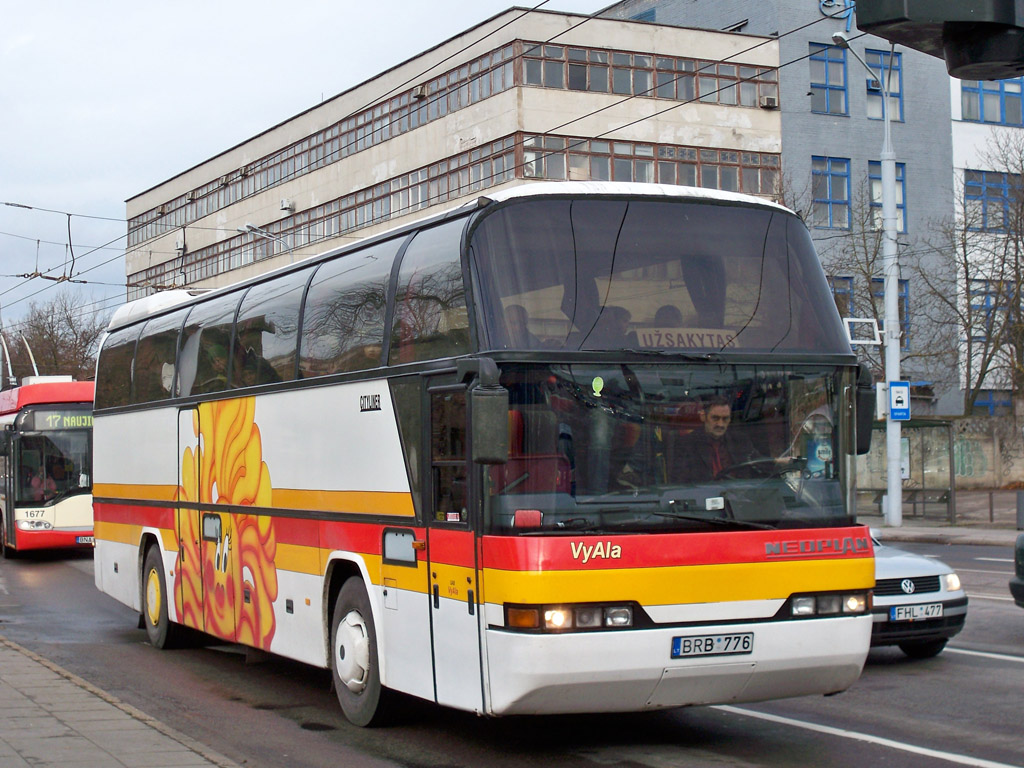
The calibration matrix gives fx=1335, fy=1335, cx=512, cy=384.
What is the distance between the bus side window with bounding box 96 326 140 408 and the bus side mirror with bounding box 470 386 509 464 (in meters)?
8.57

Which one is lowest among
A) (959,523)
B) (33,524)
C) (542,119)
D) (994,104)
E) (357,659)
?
(959,523)

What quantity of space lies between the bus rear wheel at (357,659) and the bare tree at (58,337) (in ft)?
192

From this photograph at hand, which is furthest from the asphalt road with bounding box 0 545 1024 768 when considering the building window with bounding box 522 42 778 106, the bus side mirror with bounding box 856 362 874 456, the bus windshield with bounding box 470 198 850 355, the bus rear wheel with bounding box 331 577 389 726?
the building window with bounding box 522 42 778 106

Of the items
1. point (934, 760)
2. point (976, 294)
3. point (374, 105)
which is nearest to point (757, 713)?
point (934, 760)

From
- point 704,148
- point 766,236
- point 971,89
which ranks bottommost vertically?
point 766,236

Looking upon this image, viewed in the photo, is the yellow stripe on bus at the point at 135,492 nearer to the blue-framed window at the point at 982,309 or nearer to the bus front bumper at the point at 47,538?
the bus front bumper at the point at 47,538

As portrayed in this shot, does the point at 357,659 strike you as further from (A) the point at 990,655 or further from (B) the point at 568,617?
(A) the point at 990,655

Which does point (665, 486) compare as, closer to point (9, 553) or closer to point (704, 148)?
point (9, 553)

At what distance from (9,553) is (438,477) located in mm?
21591

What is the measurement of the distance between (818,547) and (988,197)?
4529 centimetres

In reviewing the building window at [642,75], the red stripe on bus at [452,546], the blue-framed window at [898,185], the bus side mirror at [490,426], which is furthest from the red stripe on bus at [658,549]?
the blue-framed window at [898,185]

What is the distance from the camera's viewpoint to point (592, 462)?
723cm

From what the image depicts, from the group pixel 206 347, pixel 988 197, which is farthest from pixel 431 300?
pixel 988 197

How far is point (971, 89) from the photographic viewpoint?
55.3 meters
